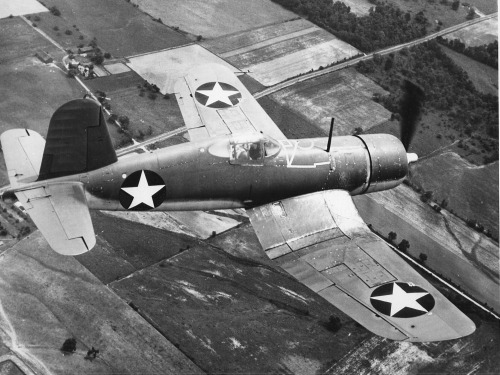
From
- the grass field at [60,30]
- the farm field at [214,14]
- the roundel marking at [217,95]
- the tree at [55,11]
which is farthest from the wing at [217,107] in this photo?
the tree at [55,11]

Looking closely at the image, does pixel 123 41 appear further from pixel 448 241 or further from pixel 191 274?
pixel 448 241

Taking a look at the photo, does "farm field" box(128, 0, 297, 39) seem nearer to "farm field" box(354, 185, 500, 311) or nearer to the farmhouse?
the farmhouse

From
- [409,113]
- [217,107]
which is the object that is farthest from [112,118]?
[409,113]

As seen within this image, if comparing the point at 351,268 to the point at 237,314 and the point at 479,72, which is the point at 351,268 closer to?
the point at 237,314

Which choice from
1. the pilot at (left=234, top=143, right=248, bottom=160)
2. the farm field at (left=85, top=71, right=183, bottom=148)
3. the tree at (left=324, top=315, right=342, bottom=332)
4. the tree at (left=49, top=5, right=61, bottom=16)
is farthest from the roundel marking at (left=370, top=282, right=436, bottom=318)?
the tree at (left=49, top=5, right=61, bottom=16)

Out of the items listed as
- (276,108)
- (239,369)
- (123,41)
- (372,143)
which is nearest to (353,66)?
(276,108)

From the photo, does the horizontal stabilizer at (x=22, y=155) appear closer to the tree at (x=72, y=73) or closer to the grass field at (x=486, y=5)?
the tree at (x=72, y=73)
